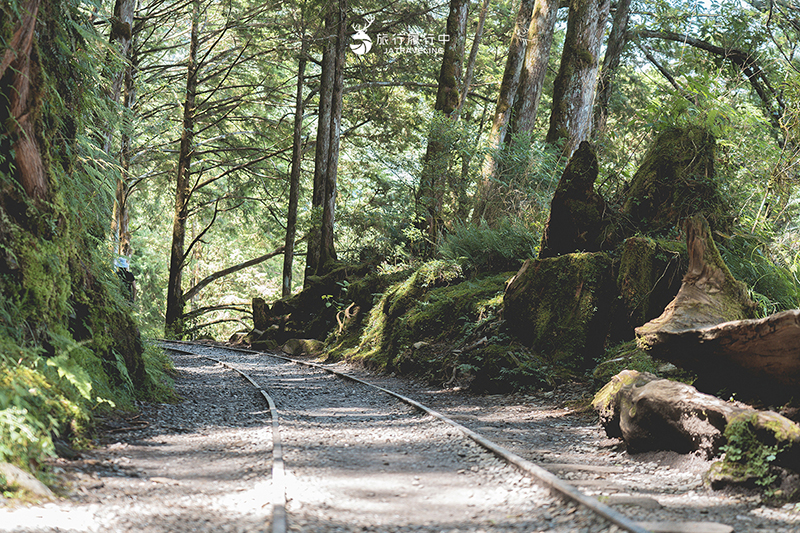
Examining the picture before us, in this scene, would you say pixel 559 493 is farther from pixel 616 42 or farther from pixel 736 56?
pixel 736 56

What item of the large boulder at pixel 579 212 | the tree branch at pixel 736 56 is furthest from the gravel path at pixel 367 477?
the tree branch at pixel 736 56

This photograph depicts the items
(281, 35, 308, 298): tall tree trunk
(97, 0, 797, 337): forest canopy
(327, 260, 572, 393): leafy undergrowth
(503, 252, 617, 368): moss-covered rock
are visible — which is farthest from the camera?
(281, 35, 308, 298): tall tree trunk

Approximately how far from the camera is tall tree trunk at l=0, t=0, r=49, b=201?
5.42 m

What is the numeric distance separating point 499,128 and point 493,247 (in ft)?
20.8

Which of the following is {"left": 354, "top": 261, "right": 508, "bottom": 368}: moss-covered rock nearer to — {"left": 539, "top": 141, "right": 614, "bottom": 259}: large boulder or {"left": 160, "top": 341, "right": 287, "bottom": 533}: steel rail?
{"left": 539, "top": 141, "right": 614, "bottom": 259}: large boulder

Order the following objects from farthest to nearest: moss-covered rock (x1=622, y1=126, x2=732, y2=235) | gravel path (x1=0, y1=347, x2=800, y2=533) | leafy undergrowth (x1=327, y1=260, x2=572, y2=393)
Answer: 1. moss-covered rock (x1=622, y1=126, x2=732, y2=235)
2. leafy undergrowth (x1=327, y1=260, x2=572, y2=393)
3. gravel path (x1=0, y1=347, x2=800, y2=533)

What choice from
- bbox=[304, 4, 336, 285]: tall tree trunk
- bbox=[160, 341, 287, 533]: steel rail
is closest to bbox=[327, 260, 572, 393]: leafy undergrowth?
bbox=[160, 341, 287, 533]: steel rail

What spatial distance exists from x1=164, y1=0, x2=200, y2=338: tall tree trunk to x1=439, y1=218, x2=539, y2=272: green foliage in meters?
13.7

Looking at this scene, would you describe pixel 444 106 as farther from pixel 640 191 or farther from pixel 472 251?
pixel 640 191

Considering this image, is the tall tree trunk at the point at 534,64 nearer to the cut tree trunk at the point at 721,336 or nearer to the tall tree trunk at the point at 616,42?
the tall tree trunk at the point at 616,42

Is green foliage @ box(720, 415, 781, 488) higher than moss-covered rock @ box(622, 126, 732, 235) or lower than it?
lower

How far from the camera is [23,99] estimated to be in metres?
5.62

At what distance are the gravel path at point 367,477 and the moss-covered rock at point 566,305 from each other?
117 centimetres

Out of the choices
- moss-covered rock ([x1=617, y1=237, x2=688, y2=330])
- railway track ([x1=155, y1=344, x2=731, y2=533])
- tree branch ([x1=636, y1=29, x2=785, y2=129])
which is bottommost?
railway track ([x1=155, y1=344, x2=731, y2=533])
